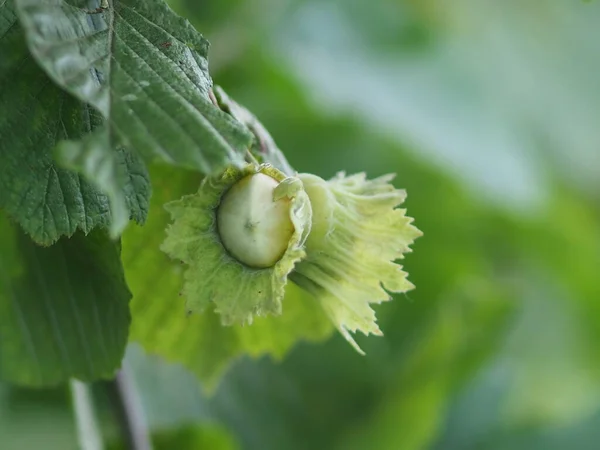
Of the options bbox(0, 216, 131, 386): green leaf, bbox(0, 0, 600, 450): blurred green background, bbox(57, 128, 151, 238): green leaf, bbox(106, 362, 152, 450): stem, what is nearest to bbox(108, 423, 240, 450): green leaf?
bbox(0, 0, 600, 450): blurred green background

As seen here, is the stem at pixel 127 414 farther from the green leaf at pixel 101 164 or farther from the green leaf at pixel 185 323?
the green leaf at pixel 101 164

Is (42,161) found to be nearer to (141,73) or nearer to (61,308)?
(141,73)

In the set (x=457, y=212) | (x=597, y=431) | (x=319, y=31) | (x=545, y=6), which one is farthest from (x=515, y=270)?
(x=545, y=6)

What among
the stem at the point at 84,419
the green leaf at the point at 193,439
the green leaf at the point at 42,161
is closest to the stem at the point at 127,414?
the stem at the point at 84,419

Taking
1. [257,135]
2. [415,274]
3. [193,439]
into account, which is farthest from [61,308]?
[415,274]

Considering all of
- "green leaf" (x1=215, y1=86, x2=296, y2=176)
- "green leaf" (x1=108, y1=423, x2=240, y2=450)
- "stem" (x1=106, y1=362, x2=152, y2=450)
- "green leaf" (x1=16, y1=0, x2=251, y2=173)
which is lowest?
"green leaf" (x1=108, y1=423, x2=240, y2=450)

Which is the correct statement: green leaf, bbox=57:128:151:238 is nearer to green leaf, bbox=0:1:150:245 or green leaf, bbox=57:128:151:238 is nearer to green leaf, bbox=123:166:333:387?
green leaf, bbox=0:1:150:245
